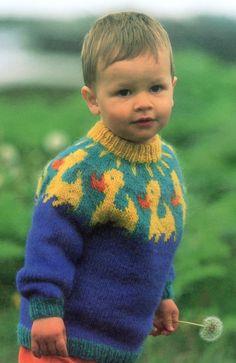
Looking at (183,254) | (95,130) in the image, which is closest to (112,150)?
(95,130)

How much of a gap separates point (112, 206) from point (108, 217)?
0.13ft

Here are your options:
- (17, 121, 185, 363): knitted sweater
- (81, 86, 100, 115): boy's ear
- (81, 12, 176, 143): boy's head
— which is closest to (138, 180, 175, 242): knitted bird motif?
(17, 121, 185, 363): knitted sweater

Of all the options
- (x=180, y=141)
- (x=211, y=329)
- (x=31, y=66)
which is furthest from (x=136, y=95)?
(x=31, y=66)

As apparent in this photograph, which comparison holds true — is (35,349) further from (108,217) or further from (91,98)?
(91,98)

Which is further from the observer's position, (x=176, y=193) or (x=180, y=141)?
(x=180, y=141)

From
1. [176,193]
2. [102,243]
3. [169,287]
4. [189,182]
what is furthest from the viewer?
[189,182]

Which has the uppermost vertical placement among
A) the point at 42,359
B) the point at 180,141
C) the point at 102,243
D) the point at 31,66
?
the point at 31,66

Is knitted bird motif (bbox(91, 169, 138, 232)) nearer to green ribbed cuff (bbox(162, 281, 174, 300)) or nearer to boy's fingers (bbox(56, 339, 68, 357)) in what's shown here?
boy's fingers (bbox(56, 339, 68, 357))

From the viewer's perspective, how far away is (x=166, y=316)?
11.4 feet

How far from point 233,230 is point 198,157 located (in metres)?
1.06

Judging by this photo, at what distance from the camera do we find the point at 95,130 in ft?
10.3

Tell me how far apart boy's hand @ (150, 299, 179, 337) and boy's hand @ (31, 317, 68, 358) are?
20.9 inches

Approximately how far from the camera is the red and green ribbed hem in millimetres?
3137

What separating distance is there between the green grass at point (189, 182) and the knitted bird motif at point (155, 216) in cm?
116
